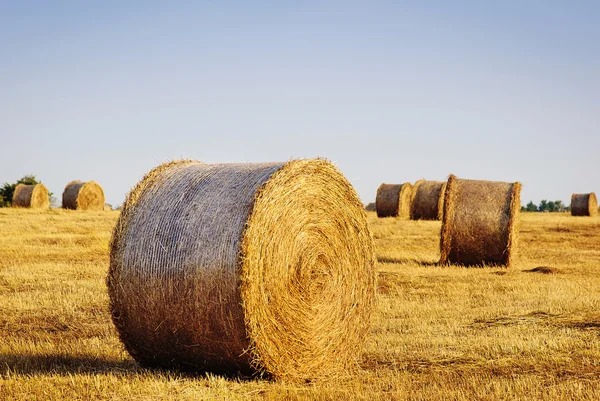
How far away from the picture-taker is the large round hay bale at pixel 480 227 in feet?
55.2

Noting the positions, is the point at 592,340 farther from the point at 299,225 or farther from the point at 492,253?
the point at 492,253

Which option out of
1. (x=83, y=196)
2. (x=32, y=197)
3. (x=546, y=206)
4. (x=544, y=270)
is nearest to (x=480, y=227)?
(x=544, y=270)

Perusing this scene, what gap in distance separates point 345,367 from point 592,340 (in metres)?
3.01

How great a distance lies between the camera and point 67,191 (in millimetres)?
33906

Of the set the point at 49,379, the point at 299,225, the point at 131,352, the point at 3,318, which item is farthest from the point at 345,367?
the point at 3,318

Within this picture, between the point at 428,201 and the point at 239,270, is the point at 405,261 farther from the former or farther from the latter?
the point at 239,270

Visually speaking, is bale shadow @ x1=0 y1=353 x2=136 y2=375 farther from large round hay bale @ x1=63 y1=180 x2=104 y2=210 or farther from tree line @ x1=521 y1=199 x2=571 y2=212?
tree line @ x1=521 y1=199 x2=571 y2=212

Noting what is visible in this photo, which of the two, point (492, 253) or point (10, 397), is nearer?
→ point (10, 397)

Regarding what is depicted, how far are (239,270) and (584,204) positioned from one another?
→ 104 feet

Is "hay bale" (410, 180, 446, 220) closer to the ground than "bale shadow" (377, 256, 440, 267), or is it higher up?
higher up

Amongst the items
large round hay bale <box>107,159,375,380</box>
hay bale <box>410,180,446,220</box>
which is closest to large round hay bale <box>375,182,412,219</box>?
hay bale <box>410,180,446,220</box>

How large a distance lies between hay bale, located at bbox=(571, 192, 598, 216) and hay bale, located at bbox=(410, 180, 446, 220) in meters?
9.71

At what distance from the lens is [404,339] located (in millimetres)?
9039

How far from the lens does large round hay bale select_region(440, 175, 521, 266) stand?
55.2ft
